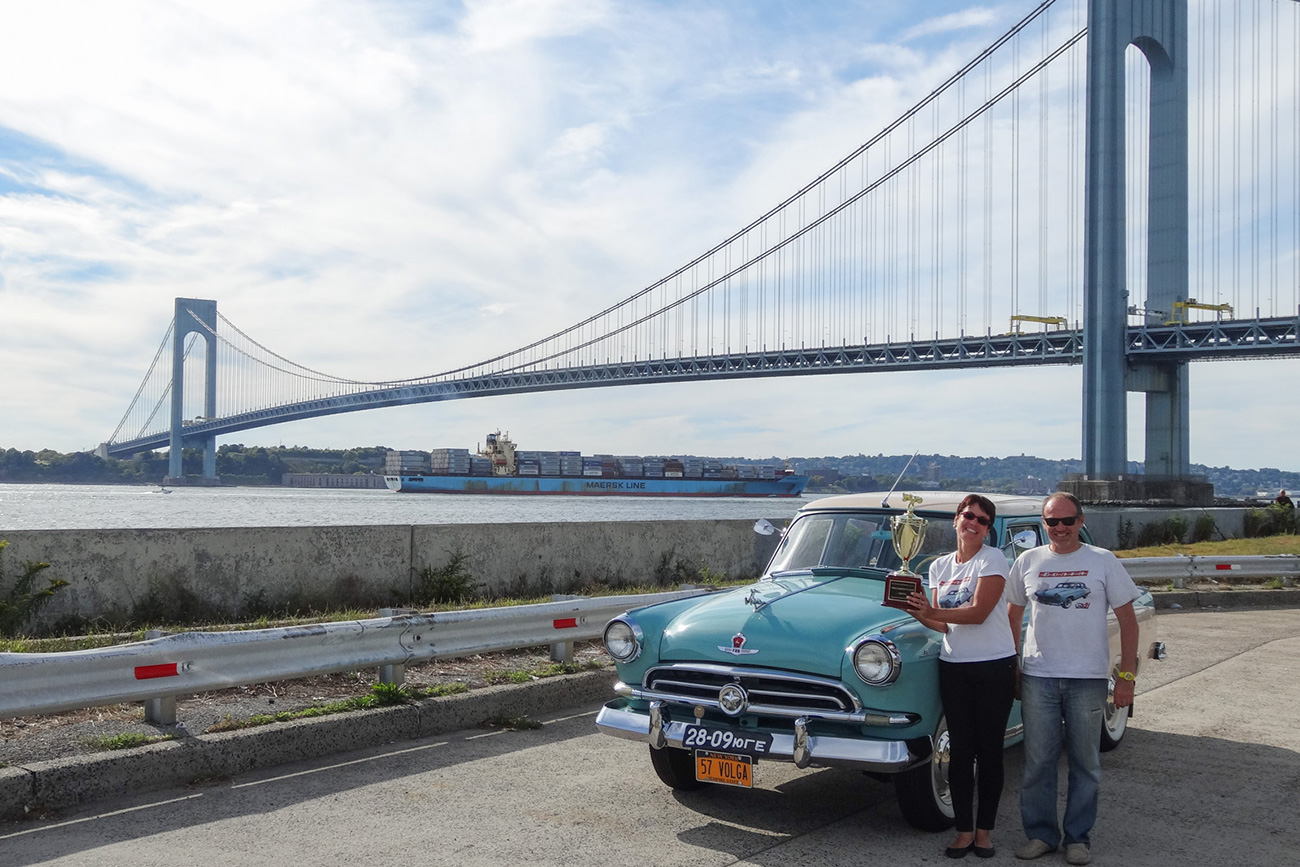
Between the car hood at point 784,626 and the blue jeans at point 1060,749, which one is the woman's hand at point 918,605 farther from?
the blue jeans at point 1060,749

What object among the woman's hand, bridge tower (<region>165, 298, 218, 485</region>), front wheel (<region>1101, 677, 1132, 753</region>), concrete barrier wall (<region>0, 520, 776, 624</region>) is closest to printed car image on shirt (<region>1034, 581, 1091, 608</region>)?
the woman's hand

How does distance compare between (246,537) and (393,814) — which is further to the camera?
(246,537)

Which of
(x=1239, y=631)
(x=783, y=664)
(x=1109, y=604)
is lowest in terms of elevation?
(x=1239, y=631)

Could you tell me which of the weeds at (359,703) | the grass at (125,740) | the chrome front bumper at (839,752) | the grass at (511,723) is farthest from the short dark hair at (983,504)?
the grass at (125,740)

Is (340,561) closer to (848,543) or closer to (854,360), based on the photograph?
(848,543)

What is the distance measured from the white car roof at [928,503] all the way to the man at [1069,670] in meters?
1.09

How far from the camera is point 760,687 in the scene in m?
4.59

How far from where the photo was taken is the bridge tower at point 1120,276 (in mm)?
42750

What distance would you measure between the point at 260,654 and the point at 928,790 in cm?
342

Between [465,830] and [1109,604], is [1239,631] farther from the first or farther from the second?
[465,830]

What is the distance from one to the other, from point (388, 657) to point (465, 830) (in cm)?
213

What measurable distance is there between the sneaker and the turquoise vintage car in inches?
15.6

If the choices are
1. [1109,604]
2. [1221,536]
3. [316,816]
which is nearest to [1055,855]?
[1109,604]

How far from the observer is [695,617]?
5.05 m
